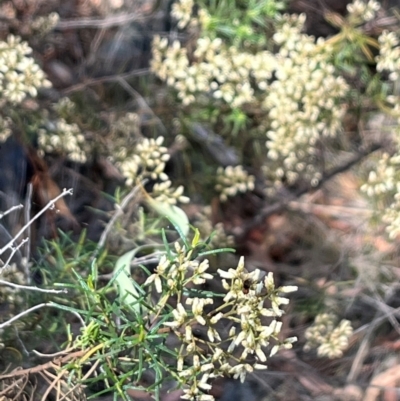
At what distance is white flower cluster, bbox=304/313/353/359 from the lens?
198cm

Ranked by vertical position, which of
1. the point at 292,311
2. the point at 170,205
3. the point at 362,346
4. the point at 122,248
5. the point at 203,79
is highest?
the point at 203,79

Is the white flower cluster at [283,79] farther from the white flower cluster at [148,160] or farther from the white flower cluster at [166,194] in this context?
the white flower cluster at [166,194]

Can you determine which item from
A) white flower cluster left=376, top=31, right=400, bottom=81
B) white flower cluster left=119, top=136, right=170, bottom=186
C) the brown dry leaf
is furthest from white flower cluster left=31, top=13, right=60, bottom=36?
the brown dry leaf

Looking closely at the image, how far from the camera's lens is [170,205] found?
1.75 m

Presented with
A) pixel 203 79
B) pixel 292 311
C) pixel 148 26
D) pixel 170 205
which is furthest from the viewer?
pixel 148 26

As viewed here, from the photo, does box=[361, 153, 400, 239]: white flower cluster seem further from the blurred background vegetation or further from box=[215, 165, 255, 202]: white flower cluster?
box=[215, 165, 255, 202]: white flower cluster

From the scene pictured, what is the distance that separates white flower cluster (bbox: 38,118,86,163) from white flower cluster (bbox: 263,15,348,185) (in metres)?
0.74

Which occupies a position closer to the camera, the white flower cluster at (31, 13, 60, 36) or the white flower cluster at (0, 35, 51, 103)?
the white flower cluster at (0, 35, 51, 103)

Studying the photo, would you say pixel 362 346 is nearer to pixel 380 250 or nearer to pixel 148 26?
pixel 380 250

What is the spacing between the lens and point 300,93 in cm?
187

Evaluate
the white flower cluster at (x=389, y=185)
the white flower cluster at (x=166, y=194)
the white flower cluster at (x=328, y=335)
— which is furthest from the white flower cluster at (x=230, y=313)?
the white flower cluster at (x=328, y=335)

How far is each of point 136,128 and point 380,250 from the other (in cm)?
124

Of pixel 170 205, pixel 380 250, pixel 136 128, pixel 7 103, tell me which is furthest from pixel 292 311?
pixel 7 103

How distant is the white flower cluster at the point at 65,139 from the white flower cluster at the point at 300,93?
736 millimetres
